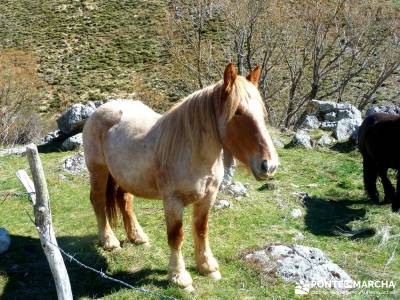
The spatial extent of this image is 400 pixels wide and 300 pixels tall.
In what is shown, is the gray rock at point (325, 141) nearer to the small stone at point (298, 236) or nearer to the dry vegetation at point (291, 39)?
the small stone at point (298, 236)

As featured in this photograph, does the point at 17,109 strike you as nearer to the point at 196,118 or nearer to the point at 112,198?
the point at 112,198

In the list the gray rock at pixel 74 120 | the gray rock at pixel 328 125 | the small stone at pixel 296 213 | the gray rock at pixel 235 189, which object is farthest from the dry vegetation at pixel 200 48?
the small stone at pixel 296 213

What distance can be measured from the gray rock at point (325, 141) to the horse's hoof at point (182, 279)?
315 inches

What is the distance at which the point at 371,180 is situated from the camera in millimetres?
7914

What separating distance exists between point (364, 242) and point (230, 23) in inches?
580

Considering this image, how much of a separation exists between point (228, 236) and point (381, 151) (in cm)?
329

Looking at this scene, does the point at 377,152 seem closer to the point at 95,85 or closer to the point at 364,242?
the point at 364,242

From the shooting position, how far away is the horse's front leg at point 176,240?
4359 mm

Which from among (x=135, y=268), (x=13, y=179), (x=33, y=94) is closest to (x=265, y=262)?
(x=135, y=268)

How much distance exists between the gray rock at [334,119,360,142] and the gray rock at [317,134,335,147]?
10.1 inches

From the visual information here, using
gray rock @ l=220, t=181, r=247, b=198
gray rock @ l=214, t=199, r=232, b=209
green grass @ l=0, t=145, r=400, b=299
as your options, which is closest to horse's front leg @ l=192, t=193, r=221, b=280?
green grass @ l=0, t=145, r=400, b=299

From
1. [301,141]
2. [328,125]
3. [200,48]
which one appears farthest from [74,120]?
[200,48]

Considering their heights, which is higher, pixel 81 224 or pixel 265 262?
pixel 265 262

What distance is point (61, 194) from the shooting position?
805 centimetres
